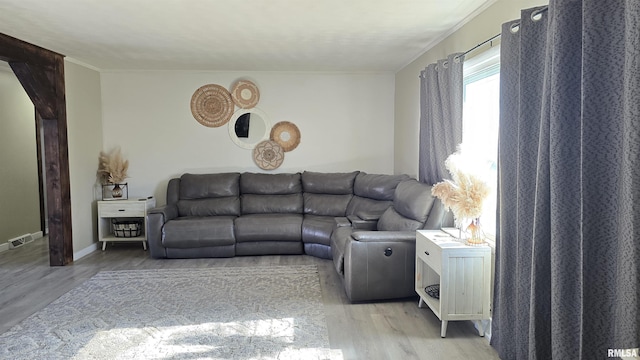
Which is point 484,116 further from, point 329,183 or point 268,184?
point 268,184

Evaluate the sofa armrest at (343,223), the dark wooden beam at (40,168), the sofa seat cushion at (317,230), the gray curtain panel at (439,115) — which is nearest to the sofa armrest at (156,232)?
the sofa seat cushion at (317,230)

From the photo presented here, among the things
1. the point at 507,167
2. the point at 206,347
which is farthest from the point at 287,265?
the point at 507,167

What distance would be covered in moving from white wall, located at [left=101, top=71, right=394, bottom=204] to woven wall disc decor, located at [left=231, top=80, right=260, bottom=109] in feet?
0.23

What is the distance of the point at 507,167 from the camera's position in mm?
2498

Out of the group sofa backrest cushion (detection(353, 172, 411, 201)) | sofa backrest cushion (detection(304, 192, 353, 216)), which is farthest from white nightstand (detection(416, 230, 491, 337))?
sofa backrest cushion (detection(304, 192, 353, 216))

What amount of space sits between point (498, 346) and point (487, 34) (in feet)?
6.74

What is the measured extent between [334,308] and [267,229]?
1.78 m

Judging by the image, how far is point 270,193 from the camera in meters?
5.56

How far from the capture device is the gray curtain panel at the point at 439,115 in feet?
11.2

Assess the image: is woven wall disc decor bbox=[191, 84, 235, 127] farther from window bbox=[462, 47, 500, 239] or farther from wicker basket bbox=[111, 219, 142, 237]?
window bbox=[462, 47, 500, 239]

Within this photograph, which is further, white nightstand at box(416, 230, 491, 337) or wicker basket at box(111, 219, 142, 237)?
wicker basket at box(111, 219, 142, 237)

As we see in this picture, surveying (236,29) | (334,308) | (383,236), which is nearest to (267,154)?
(236,29)

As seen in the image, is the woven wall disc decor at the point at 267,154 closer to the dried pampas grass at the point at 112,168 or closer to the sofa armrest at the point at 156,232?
the sofa armrest at the point at 156,232

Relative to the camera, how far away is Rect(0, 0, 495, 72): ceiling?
3.02m
